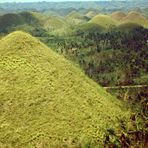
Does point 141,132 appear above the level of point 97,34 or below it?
above

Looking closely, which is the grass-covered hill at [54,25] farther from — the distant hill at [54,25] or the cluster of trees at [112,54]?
the cluster of trees at [112,54]

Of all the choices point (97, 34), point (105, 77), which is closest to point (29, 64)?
point (105, 77)

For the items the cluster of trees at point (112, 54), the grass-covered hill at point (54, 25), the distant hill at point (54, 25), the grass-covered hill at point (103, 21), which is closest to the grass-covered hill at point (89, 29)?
the cluster of trees at point (112, 54)

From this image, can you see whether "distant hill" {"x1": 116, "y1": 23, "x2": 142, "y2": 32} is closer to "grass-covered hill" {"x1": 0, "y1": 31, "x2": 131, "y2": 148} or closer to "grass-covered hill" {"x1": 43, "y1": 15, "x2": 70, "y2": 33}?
"grass-covered hill" {"x1": 43, "y1": 15, "x2": 70, "y2": 33}

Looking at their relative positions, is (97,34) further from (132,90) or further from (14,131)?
(14,131)

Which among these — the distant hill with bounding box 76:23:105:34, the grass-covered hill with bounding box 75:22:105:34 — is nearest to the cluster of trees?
the grass-covered hill with bounding box 75:22:105:34

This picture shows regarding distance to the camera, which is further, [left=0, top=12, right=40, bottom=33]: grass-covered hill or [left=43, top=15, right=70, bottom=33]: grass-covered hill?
[left=43, top=15, right=70, bottom=33]: grass-covered hill

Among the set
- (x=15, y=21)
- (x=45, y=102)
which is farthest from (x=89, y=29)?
(x=45, y=102)

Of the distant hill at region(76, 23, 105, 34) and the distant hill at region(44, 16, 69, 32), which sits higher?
the distant hill at region(76, 23, 105, 34)
